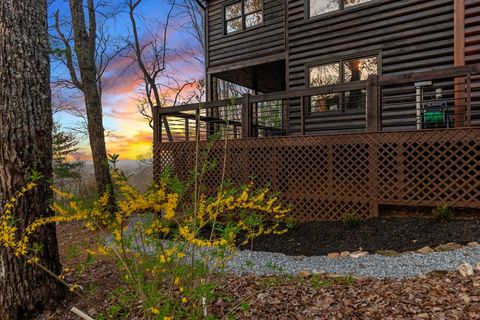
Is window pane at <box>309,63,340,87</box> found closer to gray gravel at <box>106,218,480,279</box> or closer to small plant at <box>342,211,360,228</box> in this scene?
small plant at <box>342,211,360,228</box>

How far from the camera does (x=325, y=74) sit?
9.31 m

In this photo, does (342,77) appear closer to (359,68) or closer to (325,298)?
(359,68)

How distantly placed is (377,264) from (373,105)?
2.82 meters

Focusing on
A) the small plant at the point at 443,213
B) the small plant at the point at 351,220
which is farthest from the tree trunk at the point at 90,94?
the small plant at the point at 443,213

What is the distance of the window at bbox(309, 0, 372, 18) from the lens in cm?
891

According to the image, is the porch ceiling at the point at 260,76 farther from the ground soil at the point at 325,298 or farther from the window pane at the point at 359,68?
the ground soil at the point at 325,298

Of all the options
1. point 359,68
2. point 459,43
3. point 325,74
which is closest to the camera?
point 459,43

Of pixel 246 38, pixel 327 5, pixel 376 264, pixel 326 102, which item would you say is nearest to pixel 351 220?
pixel 376 264

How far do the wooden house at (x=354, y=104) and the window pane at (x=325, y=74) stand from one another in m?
0.03

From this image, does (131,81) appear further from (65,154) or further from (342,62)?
(342,62)

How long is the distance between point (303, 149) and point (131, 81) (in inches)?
549

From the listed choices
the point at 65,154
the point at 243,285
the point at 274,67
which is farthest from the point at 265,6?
the point at 65,154

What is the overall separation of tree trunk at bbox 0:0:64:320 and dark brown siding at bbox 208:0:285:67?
7831 mm

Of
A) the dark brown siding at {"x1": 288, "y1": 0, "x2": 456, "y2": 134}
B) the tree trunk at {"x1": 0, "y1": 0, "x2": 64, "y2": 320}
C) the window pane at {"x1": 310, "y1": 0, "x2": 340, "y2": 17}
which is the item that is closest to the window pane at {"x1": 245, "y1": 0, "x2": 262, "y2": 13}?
the dark brown siding at {"x1": 288, "y1": 0, "x2": 456, "y2": 134}
